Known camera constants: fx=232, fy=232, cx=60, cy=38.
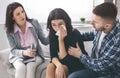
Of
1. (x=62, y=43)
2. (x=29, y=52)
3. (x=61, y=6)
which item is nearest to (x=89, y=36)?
(x=62, y=43)

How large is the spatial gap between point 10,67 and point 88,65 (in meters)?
0.79

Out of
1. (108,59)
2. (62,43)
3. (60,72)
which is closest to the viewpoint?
(108,59)

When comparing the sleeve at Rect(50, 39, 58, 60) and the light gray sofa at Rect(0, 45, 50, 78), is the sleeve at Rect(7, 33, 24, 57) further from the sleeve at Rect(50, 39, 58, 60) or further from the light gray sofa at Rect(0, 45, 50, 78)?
the sleeve at Rect(50, 39, 58, 60)

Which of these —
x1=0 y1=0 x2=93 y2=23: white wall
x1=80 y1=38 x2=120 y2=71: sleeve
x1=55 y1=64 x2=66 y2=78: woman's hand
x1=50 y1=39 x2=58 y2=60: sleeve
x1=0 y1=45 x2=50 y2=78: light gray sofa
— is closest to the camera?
x1=80 y1=38 x2=120 y2=71: sleeve

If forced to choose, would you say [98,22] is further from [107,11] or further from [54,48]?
[54,48]

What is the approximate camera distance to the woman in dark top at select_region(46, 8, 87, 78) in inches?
67.9

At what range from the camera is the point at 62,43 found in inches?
69.0

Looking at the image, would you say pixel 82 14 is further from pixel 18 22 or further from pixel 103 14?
pixel 103 14

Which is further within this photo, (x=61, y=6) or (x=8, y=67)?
(x=61, y=6)

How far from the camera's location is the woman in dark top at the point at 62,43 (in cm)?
172

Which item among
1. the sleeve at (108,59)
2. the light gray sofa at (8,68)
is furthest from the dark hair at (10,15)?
the sleeve at (108,59)

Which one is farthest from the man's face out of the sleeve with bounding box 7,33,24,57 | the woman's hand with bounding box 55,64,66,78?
the sleeve with bounding box 7,33,24,57

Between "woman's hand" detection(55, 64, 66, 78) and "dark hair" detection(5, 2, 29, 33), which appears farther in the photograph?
"dark hair" detection(5, 2, 29, 33)

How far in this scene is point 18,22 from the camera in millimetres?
2055
